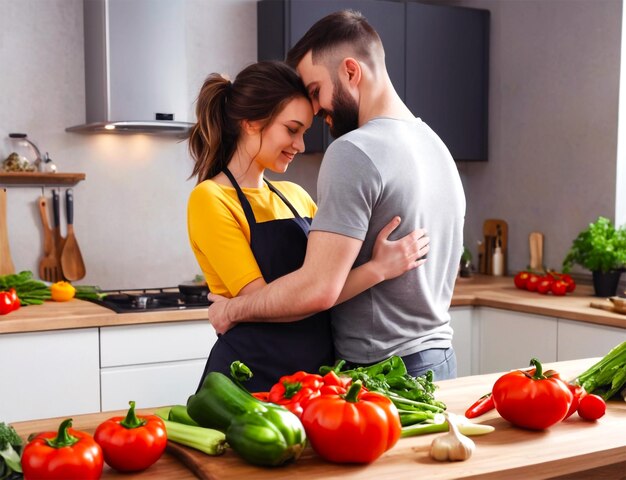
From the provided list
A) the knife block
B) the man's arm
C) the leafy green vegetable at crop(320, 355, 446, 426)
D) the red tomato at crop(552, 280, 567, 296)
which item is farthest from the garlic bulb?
the knife block

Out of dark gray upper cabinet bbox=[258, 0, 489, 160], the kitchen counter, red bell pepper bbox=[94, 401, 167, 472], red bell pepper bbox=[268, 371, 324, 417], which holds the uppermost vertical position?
dark gray upper cabinet bbox=[258, 0, 489, 160]

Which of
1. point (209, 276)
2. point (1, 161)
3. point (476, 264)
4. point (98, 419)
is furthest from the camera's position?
point (476, 264)

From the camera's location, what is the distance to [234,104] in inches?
80.8

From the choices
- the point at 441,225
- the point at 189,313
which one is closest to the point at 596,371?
the point at 441,225

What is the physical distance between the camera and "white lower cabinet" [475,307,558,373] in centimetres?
336

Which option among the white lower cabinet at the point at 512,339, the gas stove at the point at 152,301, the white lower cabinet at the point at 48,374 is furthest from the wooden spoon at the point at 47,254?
the white lower cabinet at the point at 512,339

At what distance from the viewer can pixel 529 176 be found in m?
4.25

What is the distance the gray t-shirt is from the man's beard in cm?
13

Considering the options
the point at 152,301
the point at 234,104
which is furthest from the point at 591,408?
the point at 152,301

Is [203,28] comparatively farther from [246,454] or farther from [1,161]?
[246,454]

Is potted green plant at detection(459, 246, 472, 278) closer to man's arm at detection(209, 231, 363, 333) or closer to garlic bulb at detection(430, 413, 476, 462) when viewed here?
man's arm at detection(209, 231, 363, 333)

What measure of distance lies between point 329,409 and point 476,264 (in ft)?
11.4

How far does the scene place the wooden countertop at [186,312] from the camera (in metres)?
2.99

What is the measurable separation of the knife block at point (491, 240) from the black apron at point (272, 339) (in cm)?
260
